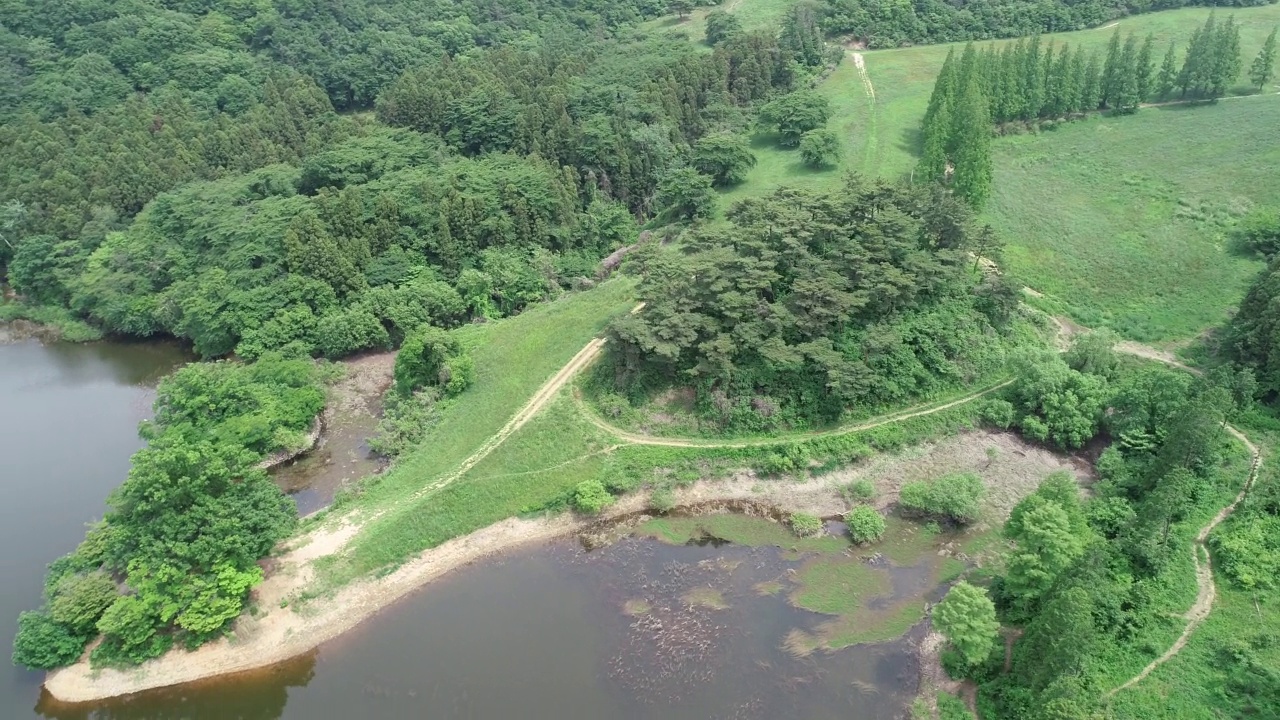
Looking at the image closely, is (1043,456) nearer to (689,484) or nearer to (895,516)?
(895,516)

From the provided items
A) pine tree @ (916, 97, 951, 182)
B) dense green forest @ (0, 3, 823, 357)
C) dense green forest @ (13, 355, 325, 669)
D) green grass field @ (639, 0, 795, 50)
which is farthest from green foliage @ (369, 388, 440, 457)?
green grass field @ (639, 0, 795, 50)

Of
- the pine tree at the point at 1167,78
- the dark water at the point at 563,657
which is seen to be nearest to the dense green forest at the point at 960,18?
the pine tree at the point at 1167,78

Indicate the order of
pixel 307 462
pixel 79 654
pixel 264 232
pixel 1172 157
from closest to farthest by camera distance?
pixel 79 654, pixel 307 462, pixel 264 232, pixel 1172 157

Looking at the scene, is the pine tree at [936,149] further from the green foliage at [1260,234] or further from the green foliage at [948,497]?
the green foliage at [948,497]

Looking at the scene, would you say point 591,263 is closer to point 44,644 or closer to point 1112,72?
point 44,644

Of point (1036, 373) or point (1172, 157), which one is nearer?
point (1036, 373)

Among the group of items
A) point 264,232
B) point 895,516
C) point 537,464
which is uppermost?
point 264,232

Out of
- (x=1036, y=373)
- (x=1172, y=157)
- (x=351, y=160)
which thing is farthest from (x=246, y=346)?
(x=1172, y=157)
